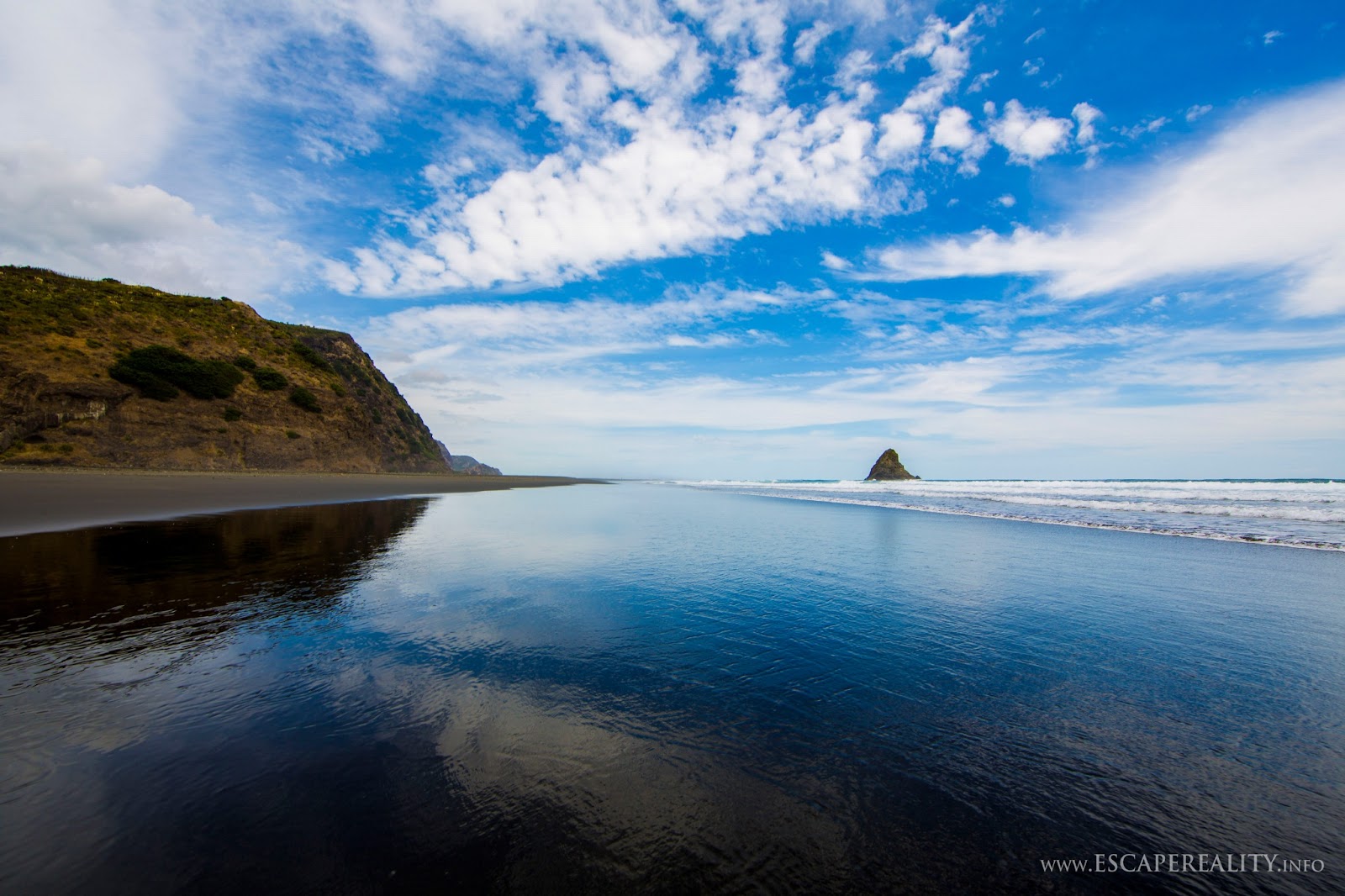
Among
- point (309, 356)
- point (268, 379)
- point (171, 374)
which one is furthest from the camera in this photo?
point (309, 356)

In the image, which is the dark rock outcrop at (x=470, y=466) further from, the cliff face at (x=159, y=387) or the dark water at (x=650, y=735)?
the dark water at (x=650, y=735)

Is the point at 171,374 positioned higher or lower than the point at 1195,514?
higher

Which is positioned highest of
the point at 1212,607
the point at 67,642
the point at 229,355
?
the point at 229,355

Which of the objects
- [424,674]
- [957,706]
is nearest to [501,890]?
[424,674]

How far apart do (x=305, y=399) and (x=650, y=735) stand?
53.3 meters

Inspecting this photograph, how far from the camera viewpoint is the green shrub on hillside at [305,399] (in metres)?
44.0

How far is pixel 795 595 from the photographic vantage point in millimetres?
8773

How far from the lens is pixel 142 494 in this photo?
869 inches

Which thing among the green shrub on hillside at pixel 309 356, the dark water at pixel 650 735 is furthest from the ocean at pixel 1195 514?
the green shrub on hillside at pixel 309 356

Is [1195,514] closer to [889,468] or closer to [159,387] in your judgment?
[159,387]

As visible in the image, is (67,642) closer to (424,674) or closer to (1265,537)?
(424,674)

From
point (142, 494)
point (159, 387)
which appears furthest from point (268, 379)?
point (142, 494)

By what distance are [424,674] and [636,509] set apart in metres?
22.0

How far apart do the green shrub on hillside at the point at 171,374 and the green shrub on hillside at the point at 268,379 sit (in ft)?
7.68
